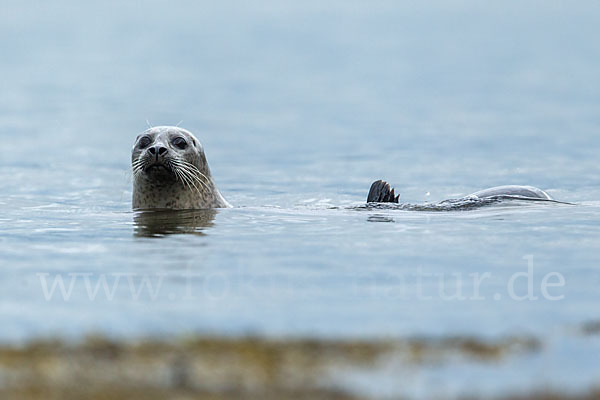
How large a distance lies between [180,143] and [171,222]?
4.81 ft

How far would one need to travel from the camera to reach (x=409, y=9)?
91.6 meters

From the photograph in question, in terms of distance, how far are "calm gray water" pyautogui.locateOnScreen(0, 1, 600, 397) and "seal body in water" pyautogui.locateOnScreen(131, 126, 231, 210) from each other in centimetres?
49

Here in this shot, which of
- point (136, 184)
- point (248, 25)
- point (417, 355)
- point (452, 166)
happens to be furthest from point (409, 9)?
point (417, 355)

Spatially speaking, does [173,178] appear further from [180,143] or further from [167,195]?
[180,143]

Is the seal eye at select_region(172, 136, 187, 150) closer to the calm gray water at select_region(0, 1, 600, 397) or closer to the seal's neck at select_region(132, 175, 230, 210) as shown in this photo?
the seal's neck at select_region(132, 175, 230, 210)

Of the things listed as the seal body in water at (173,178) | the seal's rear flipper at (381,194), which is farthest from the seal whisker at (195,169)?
the seal's rear flipper at (381,194)

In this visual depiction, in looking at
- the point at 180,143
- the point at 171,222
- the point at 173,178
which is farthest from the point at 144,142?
the point at 171,222

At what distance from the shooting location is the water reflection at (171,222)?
10391 mm

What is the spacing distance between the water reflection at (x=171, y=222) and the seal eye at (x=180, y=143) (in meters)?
0.74

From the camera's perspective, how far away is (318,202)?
1519 cm

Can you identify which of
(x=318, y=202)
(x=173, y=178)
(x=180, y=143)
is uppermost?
(x=180, y=143)

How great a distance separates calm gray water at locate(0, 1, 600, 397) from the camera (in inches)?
258

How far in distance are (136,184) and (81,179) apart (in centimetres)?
520

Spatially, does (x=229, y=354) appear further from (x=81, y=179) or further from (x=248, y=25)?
(x=248, y=25)
